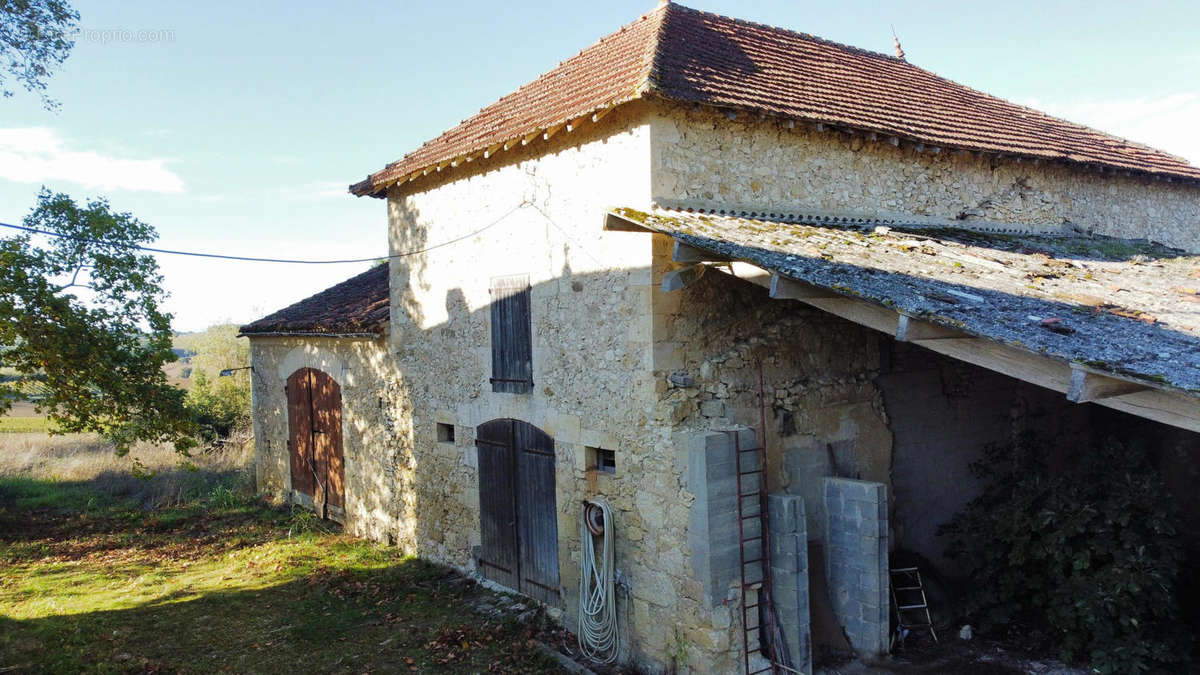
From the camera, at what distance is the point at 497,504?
800 centimetres

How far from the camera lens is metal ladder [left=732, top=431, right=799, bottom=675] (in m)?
5.65

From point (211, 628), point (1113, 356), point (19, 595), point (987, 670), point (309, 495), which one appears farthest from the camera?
point (309, 495)

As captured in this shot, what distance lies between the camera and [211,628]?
24.8 feet

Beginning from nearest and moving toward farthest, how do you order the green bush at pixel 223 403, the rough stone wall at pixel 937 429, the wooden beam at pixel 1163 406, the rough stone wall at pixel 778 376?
the wooden beam at pixel 1163 406 < the rough stone wall at pixel 778 376 < the rough stone wall at pixel 937 429 < the green bush at pixel 223 403

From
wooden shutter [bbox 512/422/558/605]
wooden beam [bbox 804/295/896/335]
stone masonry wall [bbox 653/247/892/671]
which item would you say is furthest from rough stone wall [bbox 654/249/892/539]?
wooden shutter [bbox 512/422/558/605]

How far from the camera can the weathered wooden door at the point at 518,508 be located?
7277 millimetres

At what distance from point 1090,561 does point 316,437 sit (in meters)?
10.3

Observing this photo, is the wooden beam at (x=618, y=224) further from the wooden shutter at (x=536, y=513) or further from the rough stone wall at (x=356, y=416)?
the rough stone wall at (x=356, y=416)

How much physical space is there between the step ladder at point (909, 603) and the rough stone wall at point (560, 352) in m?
2.06

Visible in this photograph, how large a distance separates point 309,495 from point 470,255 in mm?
6144

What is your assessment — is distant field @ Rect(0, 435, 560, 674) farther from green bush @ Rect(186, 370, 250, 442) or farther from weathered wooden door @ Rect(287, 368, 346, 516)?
green bush @ Rect(186, 370, 250, 442)

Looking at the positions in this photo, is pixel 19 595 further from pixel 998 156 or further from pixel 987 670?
A: pixel 998 156

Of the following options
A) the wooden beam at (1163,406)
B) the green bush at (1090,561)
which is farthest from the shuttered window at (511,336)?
the wooden beam at (1163,406)

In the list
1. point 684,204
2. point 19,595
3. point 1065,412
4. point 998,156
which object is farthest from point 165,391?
point 1065,412
